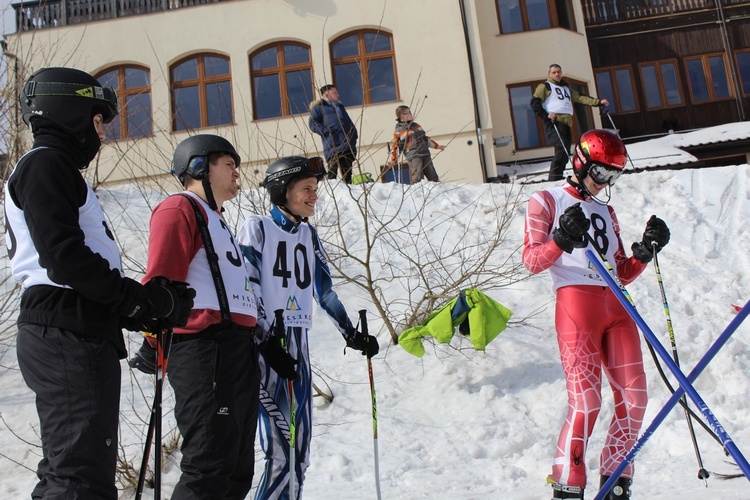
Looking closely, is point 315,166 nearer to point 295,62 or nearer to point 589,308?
point 589,308

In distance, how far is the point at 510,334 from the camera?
693cm

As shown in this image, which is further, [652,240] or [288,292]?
[652,240]

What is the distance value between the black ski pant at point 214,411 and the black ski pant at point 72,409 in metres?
0.47

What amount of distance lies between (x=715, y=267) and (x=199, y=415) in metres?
7.03

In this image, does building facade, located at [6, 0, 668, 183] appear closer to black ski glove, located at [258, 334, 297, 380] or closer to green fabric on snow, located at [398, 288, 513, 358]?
green fabric on snow, located at [398, 288, 513, 358]

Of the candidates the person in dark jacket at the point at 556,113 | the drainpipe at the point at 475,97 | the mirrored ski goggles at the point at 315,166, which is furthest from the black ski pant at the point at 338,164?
the drainpipe at the point at 475,97

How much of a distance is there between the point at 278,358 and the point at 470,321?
3.09 metres

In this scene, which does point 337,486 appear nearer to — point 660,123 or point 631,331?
point 631,331

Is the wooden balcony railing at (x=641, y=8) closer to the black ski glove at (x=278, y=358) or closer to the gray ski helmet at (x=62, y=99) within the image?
the black ski glove at (x=278, y=358)

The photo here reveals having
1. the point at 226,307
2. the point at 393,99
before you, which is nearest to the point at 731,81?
the point at 393,99

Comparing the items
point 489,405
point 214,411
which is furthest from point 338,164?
point 214,411

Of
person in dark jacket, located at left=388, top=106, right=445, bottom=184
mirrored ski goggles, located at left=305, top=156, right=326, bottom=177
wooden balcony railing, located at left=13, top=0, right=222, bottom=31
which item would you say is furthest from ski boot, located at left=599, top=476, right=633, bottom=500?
wooden balcony railing, located at left=13, top=0, right=222, bottom=31

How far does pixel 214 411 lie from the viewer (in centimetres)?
290

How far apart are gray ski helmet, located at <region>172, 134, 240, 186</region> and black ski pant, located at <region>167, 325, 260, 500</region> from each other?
31.2 inches
